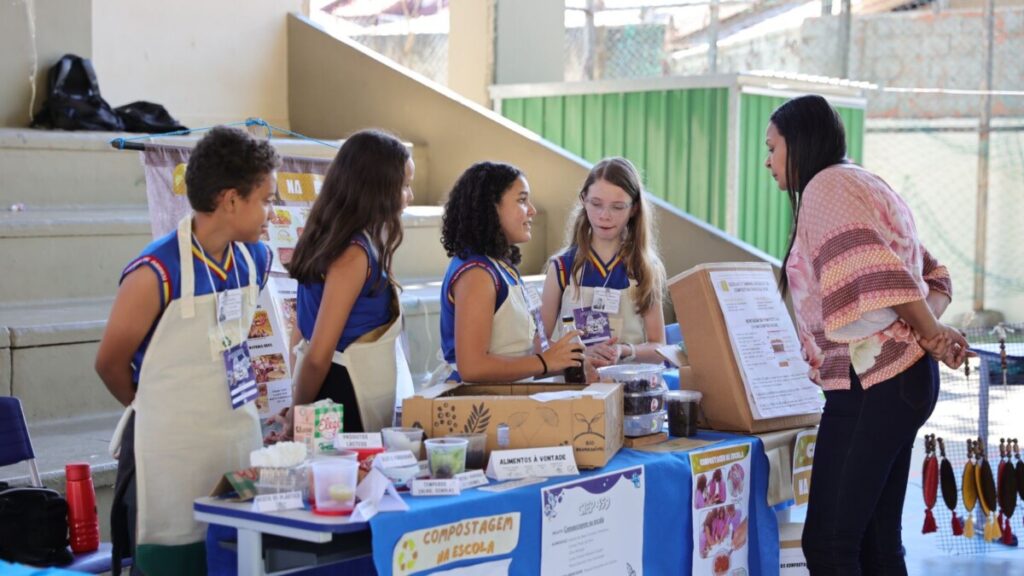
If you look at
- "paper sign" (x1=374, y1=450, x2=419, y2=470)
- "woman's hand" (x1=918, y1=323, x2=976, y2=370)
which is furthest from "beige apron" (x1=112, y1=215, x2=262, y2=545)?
"woman's hand" (x1=918, y1=323, x2=976, y2=370)

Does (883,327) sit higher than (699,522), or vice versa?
(883,327)

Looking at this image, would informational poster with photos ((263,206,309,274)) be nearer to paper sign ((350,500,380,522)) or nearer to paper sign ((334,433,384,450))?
paper sign ((334,433,384,450))

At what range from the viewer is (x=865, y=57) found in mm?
10055

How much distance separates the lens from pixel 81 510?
2.98 metres

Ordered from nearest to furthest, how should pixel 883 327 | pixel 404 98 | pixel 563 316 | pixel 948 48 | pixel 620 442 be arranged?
pixel 883 327 → pixel 620 442 → pixel 563 316 → pixel 404 98 → pixel 948 48

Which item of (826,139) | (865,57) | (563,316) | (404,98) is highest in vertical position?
(865,57)

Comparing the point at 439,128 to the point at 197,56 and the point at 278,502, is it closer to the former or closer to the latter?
the point at 197,56

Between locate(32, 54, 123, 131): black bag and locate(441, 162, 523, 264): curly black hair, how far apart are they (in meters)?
3.15

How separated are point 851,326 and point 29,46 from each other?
456 centimetres

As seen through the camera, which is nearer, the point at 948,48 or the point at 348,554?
the point at 348,554

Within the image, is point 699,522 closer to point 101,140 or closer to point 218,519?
point 218,519

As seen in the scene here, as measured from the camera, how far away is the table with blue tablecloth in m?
2.38

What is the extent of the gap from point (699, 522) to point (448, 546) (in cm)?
89

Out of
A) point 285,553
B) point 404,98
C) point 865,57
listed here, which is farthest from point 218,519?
point 865,57
